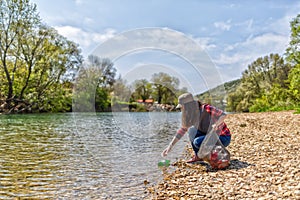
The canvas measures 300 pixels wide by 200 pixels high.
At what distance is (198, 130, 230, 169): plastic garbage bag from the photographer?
641cm

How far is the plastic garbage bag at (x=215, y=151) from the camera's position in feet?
21.0

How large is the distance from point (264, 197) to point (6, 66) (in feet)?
138

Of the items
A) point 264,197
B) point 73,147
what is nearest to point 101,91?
point 73,147

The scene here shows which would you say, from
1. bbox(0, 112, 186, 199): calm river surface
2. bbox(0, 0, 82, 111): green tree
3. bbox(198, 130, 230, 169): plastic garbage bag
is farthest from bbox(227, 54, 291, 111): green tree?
bbox(198, 130, 230, 169): plastic garbage bag

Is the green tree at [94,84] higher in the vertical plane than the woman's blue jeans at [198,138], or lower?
higher

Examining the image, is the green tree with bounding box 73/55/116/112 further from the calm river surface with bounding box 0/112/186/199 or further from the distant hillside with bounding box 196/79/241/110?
the distant hillside with bounding box 196/79/241/110

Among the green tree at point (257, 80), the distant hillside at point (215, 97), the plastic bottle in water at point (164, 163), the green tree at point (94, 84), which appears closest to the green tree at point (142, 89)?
the green tree at point (94, 84)

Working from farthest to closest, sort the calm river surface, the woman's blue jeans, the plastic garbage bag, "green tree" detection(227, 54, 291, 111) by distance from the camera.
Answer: "green tree" detection(227, 54, 291, 111) → the woman's blue jeans → the plastic garbage bag → the calm river surface

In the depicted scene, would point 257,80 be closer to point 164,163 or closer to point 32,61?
point 32,61

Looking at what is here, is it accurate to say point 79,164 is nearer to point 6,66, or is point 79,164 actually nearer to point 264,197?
point 264,197

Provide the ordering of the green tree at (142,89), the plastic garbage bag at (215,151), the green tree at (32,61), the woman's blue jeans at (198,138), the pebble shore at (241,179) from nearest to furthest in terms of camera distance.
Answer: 1. the pebble shore at (241,179)
2. the plastic garbage bag at (215,151)
3. the woman's blue jeans at (198,138)
4. the green tree at (142,89)
5. the green tree at (32,61)

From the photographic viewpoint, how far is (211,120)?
20.7ft

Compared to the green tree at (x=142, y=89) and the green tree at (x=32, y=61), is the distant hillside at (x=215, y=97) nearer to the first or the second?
the green tree at (x=142, y=89)

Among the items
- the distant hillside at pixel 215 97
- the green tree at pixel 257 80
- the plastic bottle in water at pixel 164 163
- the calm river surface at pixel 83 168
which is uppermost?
the green tree at pixel 257 80
